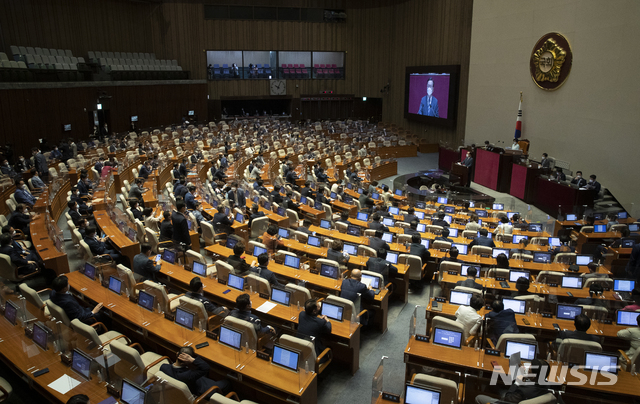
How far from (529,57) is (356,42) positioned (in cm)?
1645

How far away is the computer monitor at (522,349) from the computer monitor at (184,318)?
400 cm

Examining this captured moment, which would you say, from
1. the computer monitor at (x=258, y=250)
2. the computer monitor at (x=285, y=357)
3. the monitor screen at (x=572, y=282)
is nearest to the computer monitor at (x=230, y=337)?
the computer monitor at (x=285, y=357)

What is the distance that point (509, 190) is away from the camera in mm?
17250

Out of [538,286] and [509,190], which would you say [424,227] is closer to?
[538,286]

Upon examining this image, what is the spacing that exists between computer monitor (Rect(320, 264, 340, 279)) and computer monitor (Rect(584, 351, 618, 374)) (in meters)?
3.86

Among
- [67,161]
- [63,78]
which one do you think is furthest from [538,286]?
[63,78]

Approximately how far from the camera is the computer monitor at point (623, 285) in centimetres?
760

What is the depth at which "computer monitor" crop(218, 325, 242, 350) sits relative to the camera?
5359mm

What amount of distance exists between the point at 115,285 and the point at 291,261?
302cm

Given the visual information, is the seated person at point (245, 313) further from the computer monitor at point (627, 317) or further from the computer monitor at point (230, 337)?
the computer monitor at point (627, 317)

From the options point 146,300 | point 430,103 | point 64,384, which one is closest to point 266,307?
point 146,300

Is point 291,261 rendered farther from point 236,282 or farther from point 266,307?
point 266,307

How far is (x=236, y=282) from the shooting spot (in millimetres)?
7254

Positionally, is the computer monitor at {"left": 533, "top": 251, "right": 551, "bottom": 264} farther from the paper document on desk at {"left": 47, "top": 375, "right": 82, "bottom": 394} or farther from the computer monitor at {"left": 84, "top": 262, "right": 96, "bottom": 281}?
the computer monitor at {"left": 84, "top": 262, "right": 96, "bottom": 281}
